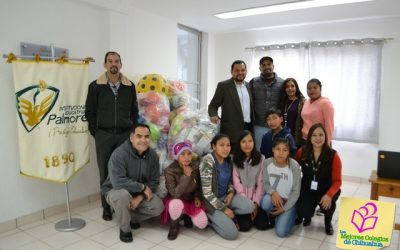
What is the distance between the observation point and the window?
511 centimetres

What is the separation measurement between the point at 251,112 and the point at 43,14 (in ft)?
7.40

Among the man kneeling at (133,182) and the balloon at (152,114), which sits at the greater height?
the balloon at (152,114)

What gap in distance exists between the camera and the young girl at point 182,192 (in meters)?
2.62

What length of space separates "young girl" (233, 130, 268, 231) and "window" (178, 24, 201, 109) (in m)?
2.36

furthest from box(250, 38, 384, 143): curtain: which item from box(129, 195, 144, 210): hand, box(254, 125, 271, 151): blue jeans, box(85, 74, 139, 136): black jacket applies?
box(129, 195, 144, 210): hand

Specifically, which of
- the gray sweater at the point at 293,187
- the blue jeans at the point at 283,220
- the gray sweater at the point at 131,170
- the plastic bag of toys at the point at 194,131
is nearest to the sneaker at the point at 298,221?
the blue jeans at the point at 283,220

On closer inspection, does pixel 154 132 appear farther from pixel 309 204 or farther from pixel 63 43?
pixel 309 204

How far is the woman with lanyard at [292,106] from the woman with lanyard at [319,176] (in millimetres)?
480

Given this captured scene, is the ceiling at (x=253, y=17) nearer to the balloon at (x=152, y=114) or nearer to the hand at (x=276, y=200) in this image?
the balloon at (x=152, y=114)

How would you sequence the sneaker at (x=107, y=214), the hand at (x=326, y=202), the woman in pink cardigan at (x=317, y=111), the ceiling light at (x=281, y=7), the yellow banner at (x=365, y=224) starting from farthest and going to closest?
the ceiling light at (x=281, y=7) < the woman in pink cardigan at (x=317, y=111) < the sneaker at (x=107, y=214) < the hand at (x=326, y=202) < the yellow banner at (x=365, y=224)

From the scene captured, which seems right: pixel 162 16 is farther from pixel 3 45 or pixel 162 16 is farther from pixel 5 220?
pixel 5 220

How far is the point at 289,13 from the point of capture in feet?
13.2

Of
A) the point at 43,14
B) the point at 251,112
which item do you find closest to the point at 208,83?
the point at 251,112

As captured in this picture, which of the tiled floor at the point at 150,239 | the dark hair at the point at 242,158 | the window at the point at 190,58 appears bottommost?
the tiled floor at the point at 150,239
